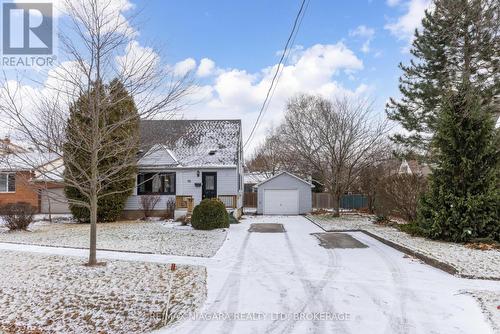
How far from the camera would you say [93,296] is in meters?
6.00

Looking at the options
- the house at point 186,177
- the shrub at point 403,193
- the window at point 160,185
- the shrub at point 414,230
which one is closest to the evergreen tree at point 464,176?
the shrub at point 414,230

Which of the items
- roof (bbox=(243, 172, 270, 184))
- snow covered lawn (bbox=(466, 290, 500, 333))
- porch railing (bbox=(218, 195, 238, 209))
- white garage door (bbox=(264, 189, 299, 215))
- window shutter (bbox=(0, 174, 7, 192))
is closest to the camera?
snow covered lawn (bbox=(466, 290, 500, 333))

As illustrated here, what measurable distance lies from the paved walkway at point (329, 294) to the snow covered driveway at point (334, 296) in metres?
0.01

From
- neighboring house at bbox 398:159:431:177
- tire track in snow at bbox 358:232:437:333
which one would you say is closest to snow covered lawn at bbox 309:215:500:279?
tire track in snow at bbox 358:232:437:333

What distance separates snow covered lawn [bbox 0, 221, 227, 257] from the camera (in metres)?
10.2

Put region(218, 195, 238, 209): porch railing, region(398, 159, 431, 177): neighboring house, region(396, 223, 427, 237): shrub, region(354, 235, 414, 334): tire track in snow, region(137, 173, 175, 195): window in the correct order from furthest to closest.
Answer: region(218, 195, 238, 209): porch railing
region(137, 173, 175, 195): window
region(398, 159, 431, 177): neighboring house
region(396, 223, 427, 237): shrub
region(354, 235, 414, 334): tire track in snow

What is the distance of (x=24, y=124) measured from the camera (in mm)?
6812

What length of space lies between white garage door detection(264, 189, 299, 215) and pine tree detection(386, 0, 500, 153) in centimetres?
894

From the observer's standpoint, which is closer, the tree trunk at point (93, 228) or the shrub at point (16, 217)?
the tree trunk at point (93, 228)

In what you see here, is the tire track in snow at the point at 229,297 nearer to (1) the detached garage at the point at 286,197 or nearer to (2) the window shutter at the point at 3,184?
(1) the detached garage at the point at 286,197

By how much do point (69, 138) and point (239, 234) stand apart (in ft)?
26.0

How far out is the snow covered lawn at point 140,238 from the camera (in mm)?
10224

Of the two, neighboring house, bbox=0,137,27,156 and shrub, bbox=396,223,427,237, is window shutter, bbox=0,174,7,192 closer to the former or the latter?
neighboring house, bbox=0,137,27,156

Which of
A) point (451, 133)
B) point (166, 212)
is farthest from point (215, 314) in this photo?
point (166, 212)
